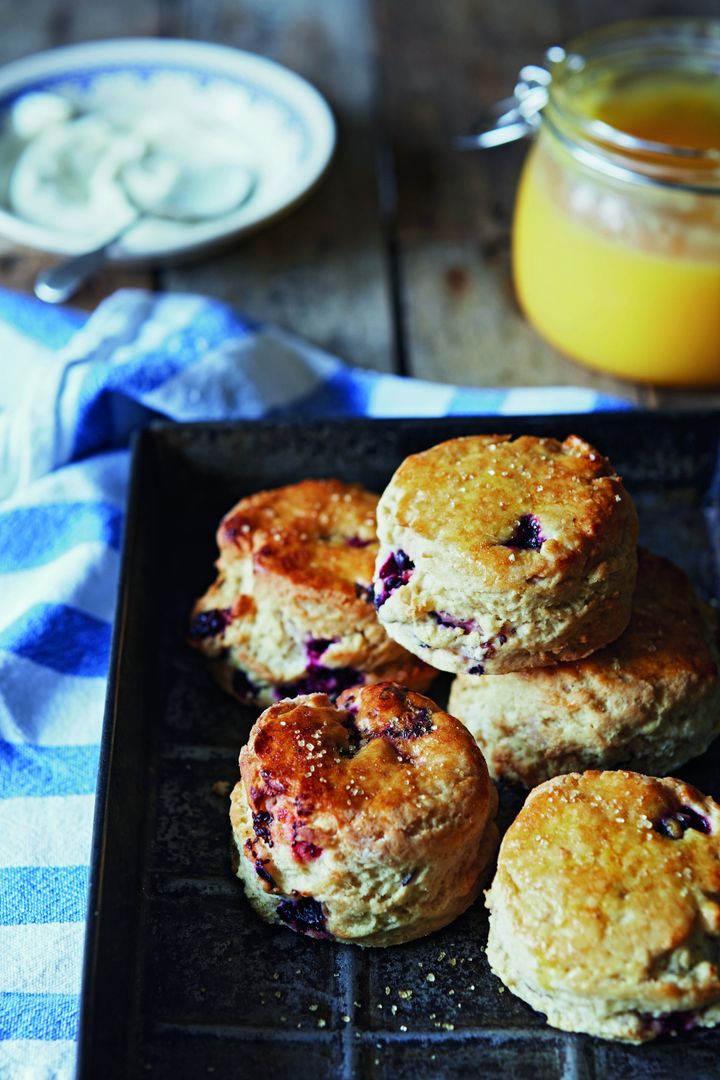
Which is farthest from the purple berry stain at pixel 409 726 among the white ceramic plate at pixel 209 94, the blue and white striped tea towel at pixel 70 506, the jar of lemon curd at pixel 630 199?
the white ceramic plate at pixel 209 94

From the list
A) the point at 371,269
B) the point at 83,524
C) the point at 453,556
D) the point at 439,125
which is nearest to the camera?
the point at 453,556

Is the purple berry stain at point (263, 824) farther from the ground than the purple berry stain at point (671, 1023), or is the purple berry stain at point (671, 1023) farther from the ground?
the purple berry stain at point (263, 824)

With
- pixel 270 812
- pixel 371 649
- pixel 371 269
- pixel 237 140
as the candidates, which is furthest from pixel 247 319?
pixel 270 812

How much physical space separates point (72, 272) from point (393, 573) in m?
1.57

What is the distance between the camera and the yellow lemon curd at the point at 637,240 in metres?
2.70

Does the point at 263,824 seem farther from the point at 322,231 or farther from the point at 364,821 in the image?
the point at 322,231

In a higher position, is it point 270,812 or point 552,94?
point 552,94

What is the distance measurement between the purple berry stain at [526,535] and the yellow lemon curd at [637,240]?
1.05 metres

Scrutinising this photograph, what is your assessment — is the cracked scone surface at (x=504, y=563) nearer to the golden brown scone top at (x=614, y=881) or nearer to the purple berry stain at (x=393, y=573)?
the purple berry stain at (x=393, y=573)

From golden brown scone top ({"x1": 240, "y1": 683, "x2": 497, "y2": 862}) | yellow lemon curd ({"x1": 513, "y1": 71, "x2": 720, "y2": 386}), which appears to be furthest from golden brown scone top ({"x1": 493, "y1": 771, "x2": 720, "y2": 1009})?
yellow lemon curd ({"x1": 513, "y1": 71, "x2": 720, "y2": 386})

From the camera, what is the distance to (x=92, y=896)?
5.69 feet

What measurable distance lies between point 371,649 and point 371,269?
1668 millimetres

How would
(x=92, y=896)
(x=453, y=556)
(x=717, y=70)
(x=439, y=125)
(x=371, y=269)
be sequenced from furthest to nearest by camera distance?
1. (x=439, y=125)
2. (x=371, y=269)
3. (x=717, y=70)
4. (x=453, y=556)
5. (x=92, y=896)

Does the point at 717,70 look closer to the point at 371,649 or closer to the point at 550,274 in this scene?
the point at 550,274
